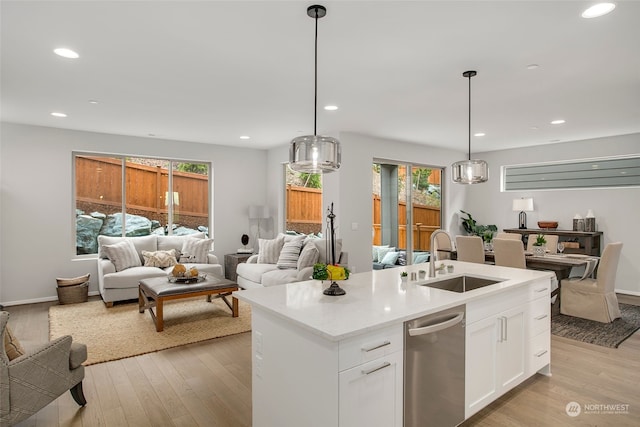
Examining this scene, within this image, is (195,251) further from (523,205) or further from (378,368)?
(523,205)

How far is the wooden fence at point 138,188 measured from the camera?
20.0 feet

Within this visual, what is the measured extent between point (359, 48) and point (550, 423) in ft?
9.67

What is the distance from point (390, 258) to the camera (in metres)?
6.86

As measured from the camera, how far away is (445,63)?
316 centimetres

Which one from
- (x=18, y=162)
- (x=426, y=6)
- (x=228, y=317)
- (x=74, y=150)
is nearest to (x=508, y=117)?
(x=426, y=6)

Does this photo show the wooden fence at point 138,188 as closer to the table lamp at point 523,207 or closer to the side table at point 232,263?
the side table at point 232,263

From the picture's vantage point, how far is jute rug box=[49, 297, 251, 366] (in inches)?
148

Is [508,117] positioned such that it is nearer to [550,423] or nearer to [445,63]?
[445,63]

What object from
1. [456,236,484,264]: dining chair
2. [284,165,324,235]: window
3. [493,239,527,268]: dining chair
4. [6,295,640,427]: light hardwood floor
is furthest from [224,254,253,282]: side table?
[493,239,527,268]: dining chair

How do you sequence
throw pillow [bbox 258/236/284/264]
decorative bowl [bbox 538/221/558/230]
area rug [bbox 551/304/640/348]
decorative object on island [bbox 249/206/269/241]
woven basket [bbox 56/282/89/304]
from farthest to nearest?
decorative object on island [bbox 249/206/269/241] → decorative bowl [bbox 538/221/558/230] → throw pillow [bbox 258/236/284/264] → woven basket [bbox 56/282/89/304] → area rug [bbox 551/304/640/348]

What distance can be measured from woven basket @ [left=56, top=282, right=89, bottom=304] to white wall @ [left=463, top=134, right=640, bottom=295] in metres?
7.52

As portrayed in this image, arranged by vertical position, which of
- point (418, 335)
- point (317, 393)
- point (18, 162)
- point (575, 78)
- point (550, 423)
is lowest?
point (550, 423)

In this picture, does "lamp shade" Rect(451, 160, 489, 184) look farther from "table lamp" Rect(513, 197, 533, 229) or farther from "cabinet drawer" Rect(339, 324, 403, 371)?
"table lamp" Rect(513, 197, 533, 229)

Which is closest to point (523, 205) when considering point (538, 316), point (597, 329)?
point (597, 329)
